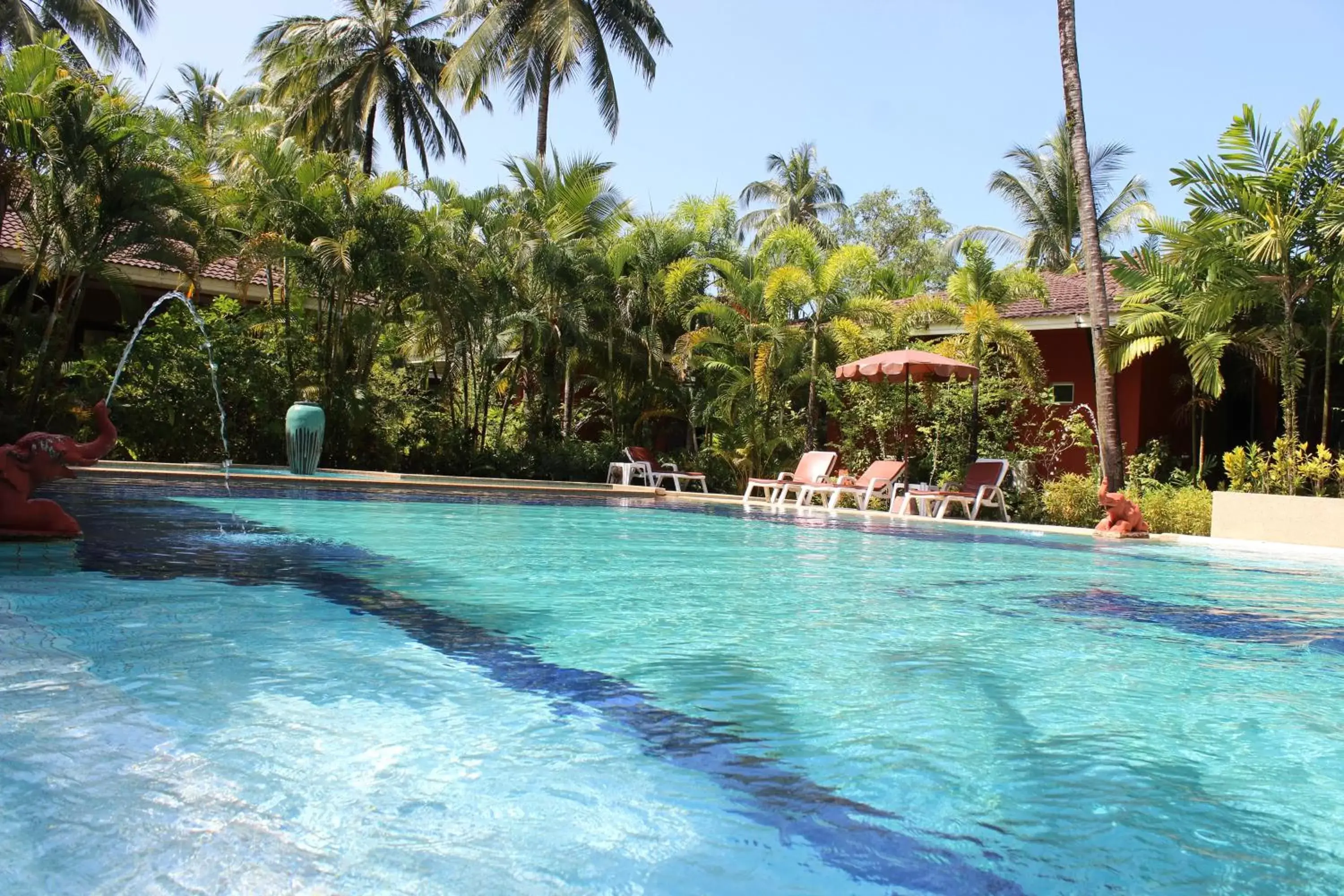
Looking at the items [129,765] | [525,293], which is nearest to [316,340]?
[525,293]

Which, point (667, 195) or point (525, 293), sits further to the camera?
point (667, 195)

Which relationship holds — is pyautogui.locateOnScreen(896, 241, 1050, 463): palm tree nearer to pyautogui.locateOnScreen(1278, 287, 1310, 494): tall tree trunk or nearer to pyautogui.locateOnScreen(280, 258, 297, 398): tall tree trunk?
pyautogui.locateOnScreen(1278, 287, 1310, 494): tall tree trunk

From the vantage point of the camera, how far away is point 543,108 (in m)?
24.5

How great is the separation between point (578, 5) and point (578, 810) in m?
25.3

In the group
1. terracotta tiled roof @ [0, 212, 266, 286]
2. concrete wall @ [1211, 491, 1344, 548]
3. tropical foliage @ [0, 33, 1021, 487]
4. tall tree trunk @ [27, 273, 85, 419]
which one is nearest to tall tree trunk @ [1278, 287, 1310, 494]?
concrete wall @ [1211, 491, 1344, 548]

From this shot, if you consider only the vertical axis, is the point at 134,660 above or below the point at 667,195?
below

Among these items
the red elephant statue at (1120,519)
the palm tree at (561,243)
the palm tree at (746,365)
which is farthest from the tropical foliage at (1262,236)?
the palm tree at (561,243)

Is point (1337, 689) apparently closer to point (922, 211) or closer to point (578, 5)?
point (578, 5)

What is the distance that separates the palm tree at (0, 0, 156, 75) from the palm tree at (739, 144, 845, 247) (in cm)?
2339

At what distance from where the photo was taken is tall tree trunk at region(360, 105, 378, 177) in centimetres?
2617

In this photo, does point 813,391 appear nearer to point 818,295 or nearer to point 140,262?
point 818,295

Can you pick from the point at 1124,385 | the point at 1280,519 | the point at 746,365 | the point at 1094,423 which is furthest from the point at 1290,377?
the point at 746,365

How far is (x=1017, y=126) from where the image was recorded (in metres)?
35.0

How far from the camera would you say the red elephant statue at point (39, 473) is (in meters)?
6.60
